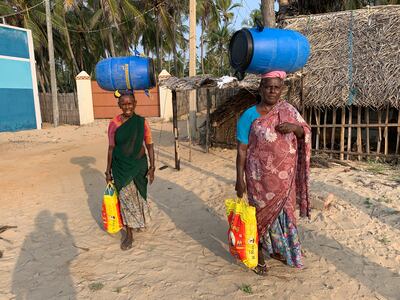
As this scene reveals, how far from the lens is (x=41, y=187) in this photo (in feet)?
18.3

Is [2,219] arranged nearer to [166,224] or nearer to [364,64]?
[166,224]

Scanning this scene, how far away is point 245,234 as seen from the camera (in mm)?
2451

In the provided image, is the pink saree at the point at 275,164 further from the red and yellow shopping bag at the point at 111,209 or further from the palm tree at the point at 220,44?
the palm tree at the point at 220,44

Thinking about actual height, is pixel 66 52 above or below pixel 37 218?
above

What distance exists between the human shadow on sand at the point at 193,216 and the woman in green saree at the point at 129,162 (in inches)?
27.0

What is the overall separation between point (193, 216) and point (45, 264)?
179 centimetres

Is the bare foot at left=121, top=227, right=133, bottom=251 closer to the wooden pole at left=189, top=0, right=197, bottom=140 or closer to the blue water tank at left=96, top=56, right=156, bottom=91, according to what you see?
the blue water tank at left=96, top=56, right=156, bottom=91

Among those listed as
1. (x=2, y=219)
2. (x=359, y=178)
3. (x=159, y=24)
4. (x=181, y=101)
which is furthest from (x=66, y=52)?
(x=359, y=178)

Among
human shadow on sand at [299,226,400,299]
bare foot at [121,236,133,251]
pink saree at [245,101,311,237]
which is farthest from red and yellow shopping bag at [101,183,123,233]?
human shadow on sand at [299,226,400,299]

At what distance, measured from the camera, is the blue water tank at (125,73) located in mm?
3281

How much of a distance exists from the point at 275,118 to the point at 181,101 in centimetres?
1500

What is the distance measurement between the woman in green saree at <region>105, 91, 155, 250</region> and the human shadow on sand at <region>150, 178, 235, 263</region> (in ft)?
2.25

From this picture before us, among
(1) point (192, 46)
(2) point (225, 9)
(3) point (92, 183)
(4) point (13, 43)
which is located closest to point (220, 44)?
(2) point (225, 9)

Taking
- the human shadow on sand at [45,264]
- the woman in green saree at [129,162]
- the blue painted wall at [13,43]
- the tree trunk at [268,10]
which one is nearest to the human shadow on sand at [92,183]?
the human shadow on sand at [45,264]
